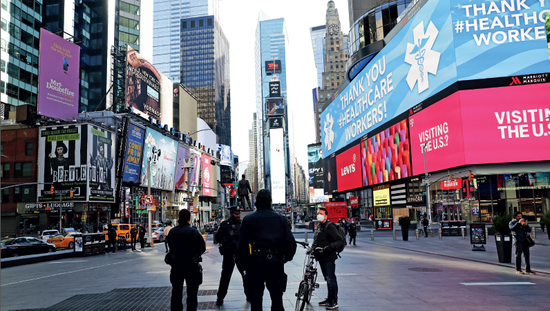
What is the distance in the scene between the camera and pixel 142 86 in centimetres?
7038

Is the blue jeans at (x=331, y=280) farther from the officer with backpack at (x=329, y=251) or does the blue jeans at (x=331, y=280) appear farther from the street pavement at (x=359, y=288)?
the street pavement at (x=359, y=288)

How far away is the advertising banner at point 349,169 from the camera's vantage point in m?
78.6

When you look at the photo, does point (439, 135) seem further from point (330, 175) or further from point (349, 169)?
point (330, 175)

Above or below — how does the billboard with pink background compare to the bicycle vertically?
above

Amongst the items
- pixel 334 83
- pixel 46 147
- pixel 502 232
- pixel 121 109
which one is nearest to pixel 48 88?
pixel 46 147

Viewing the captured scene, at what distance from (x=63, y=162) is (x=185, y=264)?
182ft

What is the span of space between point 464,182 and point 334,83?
Answer: 137 meters

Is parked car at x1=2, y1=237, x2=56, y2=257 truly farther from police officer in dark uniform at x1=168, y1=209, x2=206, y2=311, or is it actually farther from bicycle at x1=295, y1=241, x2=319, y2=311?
bicycle at x1=295, y1=241, x2=319, y2=311

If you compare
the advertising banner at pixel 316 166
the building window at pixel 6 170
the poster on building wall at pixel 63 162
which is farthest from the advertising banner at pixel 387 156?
the advertising banner at pixel 316 166

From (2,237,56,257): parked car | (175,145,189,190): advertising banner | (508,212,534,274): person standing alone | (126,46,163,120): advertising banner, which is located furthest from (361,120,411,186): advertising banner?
(2,237,56,257): parked car

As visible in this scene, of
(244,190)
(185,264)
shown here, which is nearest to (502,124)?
(244,190)

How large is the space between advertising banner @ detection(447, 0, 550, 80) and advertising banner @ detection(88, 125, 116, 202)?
46.4 m

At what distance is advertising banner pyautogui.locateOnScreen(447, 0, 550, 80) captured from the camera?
43688 mm

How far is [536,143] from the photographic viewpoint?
4291cm
